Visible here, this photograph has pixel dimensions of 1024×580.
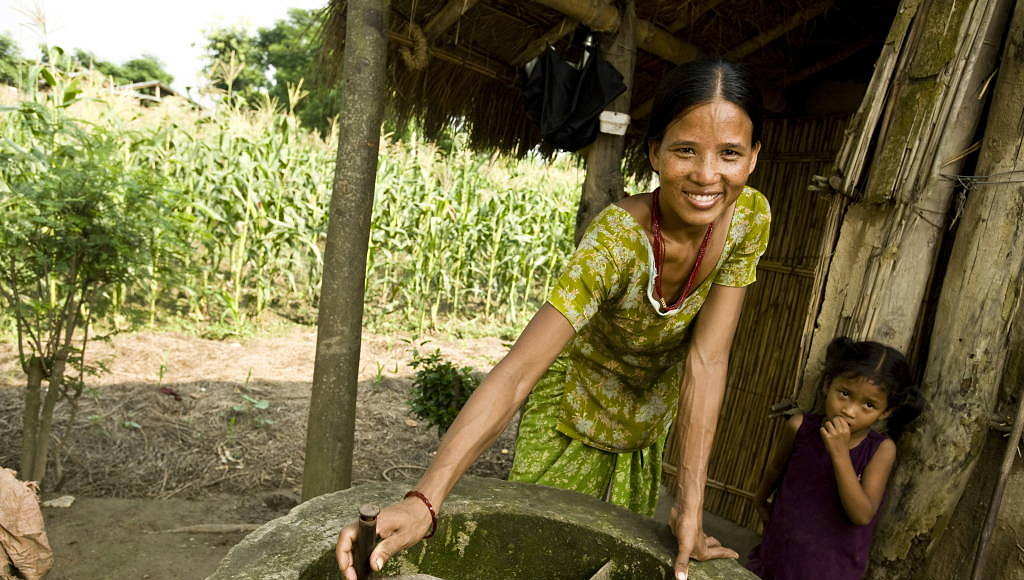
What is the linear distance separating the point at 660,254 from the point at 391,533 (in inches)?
34.3

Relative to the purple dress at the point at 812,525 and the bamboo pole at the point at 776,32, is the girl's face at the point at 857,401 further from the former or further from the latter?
the bamboo pole at the point at 776,32

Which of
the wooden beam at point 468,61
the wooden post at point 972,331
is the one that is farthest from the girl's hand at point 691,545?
the wooden beam at point 468,61

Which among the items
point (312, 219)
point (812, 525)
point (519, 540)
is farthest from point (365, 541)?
point (312, 219)

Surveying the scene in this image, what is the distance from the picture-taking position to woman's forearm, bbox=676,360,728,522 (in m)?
1.44

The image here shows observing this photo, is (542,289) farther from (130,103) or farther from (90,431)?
(90,431)

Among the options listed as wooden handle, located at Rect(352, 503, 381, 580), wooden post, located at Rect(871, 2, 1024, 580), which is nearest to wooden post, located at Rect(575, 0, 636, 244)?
wooden post, located at Rect(871, 2, 1024, 580)

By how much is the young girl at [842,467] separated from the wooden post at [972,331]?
8cm

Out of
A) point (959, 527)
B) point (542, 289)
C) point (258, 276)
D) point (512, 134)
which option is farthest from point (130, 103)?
point (959, 527)

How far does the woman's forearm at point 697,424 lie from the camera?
4.73 ft

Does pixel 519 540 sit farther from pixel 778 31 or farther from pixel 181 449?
pixel 181 449

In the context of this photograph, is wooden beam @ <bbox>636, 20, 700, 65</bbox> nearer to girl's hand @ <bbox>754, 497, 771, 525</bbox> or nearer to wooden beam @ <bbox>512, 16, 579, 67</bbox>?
wooden beam @ <bbox>512, 16, 579, 67</bbox>

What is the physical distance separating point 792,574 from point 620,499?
1.74 ft

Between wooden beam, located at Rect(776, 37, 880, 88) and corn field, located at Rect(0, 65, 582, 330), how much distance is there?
2.16 meters

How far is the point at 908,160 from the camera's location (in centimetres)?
176
